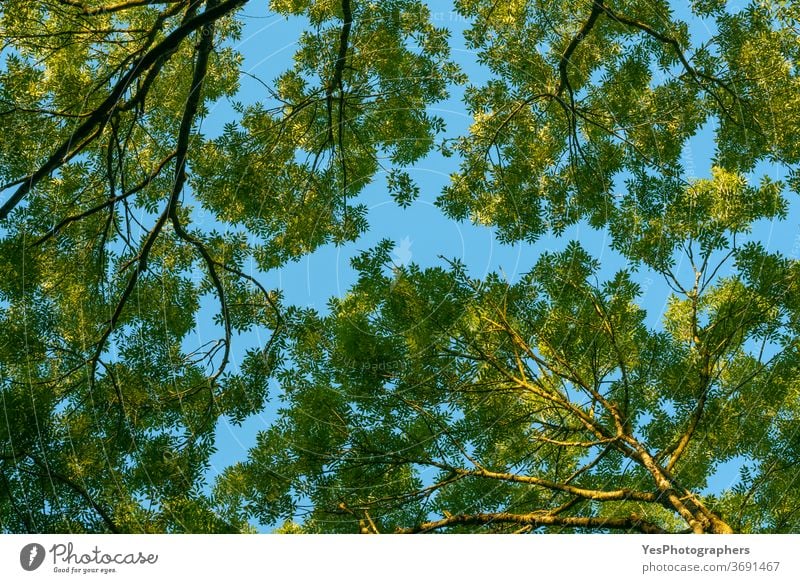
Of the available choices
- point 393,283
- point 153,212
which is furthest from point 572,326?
point 153,212

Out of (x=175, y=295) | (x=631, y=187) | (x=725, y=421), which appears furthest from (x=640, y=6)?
(x=175, y=295)

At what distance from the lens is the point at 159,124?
24.2ft

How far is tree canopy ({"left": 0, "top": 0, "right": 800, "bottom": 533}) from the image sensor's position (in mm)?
A: 6082

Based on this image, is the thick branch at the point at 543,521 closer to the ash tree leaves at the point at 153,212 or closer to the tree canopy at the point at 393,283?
the tree canopy at the point at 393,283

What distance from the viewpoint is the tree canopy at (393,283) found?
20.0 feet

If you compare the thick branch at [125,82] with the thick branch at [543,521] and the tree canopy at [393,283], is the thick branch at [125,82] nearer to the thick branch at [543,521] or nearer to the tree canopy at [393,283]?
the tree canopy at [393,283]

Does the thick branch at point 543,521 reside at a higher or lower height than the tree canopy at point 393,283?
lower

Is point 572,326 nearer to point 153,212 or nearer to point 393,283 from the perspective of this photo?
point 393,283

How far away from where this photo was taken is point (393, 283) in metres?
6.72

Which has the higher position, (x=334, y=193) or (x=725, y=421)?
(x=334, y=193)

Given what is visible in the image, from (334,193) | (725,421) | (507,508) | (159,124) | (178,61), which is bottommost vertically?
(507,508)

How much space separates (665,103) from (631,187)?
0.92 meters

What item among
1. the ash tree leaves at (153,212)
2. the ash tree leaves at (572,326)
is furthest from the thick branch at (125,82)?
the ash tree leaves at (572,326)

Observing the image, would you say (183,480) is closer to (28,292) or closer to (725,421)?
(28,292)
